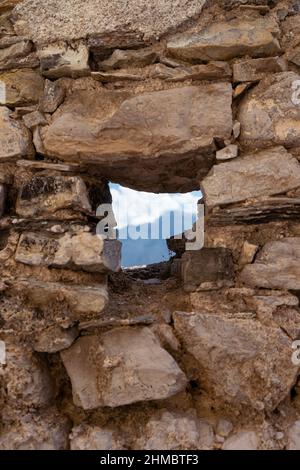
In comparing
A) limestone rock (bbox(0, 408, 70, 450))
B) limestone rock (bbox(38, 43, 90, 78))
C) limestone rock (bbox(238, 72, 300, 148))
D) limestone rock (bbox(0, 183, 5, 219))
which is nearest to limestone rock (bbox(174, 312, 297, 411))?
limestone rock (bbox(0, 408, 70, 450))

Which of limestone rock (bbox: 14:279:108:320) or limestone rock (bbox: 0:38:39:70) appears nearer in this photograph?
limestone rock (bbox: 14:279:108:320)

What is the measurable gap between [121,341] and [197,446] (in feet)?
1.74

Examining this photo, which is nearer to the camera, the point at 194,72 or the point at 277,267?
the point at 277,267

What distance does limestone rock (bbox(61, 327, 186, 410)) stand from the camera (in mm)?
1681

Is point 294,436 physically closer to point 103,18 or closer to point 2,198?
point 2,198

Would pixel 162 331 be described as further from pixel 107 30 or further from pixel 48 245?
pixel 107 30

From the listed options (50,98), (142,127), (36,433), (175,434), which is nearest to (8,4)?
(50,98)

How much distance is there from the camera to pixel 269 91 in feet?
6.32

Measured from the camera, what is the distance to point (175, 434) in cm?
159

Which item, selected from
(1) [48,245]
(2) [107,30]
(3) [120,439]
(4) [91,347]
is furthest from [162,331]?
(2) [107,30]

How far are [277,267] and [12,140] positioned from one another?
1474 millimetres

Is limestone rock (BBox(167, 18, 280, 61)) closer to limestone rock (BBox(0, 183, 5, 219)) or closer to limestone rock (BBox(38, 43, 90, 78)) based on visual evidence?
limestone rock (BBox(38, 43, 90, 78))

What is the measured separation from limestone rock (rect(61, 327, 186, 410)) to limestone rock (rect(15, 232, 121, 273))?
1.09 ft

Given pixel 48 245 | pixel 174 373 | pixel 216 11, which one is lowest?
pixel 174 373
